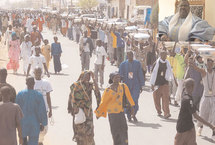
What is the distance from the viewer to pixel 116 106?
7.92 metres

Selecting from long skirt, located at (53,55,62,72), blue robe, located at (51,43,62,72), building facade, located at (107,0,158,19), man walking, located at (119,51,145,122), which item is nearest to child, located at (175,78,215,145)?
man walking, located at (119,51,145,122)

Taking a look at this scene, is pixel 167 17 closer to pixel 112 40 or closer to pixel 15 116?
pixel 15 116

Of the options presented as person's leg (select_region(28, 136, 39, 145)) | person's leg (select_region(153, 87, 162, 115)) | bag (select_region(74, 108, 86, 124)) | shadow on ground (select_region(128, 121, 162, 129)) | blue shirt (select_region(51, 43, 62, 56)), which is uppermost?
blue shirt (select_region(51, 43, 62, 56))

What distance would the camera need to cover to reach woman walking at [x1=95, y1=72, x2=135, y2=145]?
7.90m

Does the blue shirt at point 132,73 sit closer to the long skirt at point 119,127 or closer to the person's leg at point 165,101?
the person's leg at point 165,101

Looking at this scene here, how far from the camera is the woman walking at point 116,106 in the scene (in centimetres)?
790

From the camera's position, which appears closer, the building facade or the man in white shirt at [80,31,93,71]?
the man in white shirt at [80,31,93,71]

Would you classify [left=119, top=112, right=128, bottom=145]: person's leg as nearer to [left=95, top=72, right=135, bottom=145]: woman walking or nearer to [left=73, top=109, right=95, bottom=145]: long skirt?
[left=95, top=72, right=135, bottom=145]: woman walking

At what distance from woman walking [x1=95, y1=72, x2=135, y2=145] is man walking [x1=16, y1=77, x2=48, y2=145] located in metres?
1.02

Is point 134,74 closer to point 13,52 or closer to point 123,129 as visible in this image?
point 123,129

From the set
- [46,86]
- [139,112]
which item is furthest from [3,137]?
[139,112]

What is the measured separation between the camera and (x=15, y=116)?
21.5ft

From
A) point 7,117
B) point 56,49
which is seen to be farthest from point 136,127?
point 56,49

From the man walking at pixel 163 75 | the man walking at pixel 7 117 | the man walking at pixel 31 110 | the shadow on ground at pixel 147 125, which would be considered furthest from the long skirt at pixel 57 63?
the man walking at pixel 7 117
